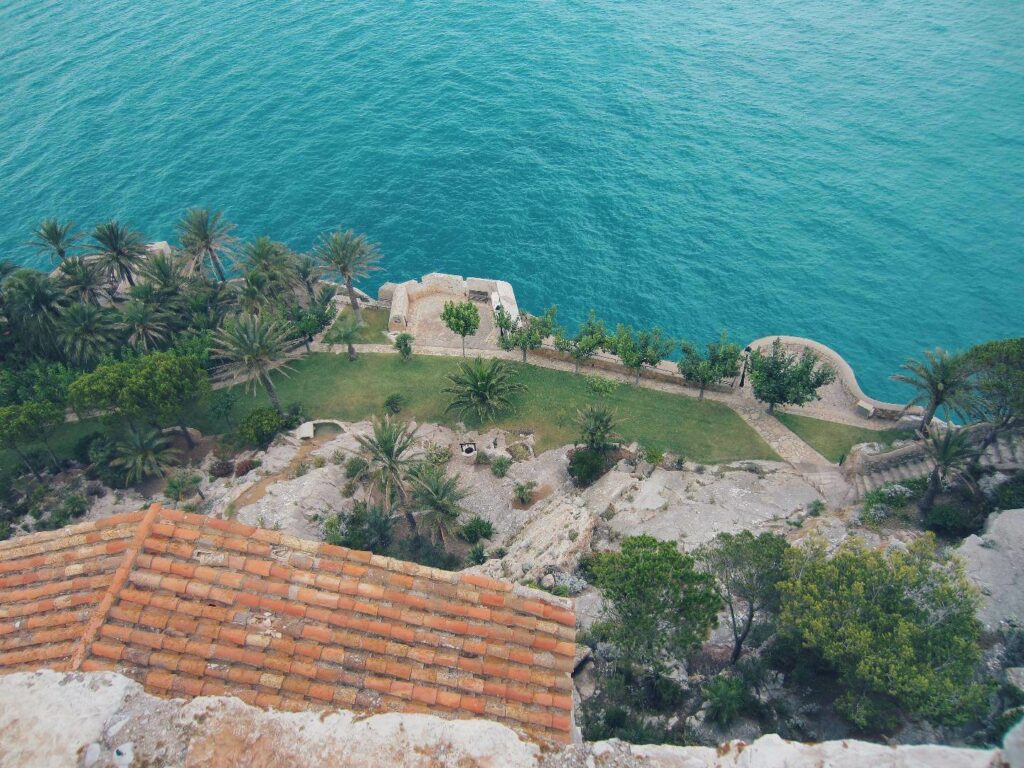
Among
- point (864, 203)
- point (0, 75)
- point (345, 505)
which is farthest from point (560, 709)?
point (0, 75)

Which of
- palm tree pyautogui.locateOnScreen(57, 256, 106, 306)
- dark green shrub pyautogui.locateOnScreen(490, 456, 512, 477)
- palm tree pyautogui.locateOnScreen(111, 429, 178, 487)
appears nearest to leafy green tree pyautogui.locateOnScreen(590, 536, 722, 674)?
dark green shrub pyautogui.locateOnScreen(490, 456, 512, 477)

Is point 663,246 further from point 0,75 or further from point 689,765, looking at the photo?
point 0,75

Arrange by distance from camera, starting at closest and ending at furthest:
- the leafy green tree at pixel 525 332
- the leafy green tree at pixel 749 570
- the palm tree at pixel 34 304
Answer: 1. the leafy green tree at pixel 749 570
2. the palm tree at pixel 34 304
3. the leafy green tree at pixel 525 332

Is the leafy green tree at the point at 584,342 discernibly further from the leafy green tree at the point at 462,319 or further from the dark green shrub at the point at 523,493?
the dark green shrub at the point at 523,493

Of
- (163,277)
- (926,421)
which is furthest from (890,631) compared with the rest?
(163,277)

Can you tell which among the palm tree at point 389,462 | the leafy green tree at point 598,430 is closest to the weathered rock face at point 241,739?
the palm tree at point 389,462

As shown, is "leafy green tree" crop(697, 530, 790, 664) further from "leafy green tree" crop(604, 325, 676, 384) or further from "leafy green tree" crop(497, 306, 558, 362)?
"leafy green tree" crop(497, 306, 558, 362)

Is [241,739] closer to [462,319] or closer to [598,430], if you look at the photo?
[598,430]

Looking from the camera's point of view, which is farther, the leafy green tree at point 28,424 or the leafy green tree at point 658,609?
the leafy green tree at point 28,424
